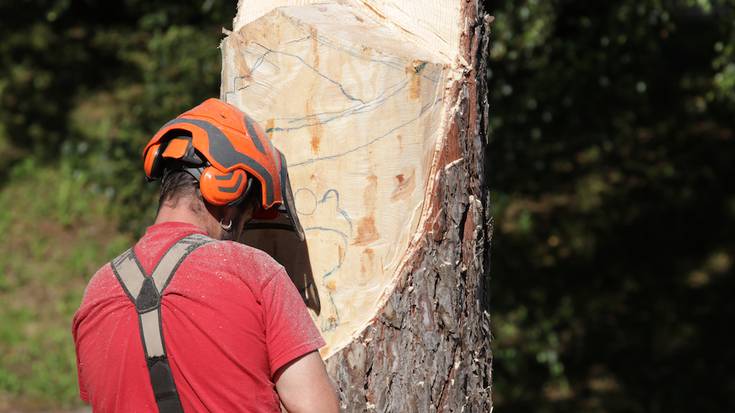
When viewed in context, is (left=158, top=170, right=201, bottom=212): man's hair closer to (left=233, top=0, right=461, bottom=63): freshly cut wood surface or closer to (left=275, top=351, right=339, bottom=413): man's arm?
(left=275, top=351, right=339, bottom=413): man's arm

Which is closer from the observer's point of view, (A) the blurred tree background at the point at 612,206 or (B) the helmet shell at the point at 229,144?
(B) the helmet shell at the point at 229,144

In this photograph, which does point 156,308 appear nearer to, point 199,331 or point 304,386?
point 199,331

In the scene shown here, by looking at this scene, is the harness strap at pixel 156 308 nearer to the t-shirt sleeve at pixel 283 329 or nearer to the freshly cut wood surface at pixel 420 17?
the t-shirt sleeve at pixel 283 329

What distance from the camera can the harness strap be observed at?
1.93m

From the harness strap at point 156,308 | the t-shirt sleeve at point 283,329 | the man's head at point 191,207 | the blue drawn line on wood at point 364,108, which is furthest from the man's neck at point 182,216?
the blue drawn line on wood at point 364,108

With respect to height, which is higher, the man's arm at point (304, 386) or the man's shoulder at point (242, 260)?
the man's shoulder at point (242, 260)

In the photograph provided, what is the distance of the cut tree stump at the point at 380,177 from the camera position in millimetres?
2406

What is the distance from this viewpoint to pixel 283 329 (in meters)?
1.95

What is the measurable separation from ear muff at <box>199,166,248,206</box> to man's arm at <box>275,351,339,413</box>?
0.39 metres

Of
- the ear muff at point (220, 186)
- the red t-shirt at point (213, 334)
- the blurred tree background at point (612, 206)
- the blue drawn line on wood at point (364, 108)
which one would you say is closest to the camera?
the red t-shirt at point (213, 334)

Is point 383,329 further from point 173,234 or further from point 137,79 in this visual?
point 137,79

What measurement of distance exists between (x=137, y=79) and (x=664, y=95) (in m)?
5.39

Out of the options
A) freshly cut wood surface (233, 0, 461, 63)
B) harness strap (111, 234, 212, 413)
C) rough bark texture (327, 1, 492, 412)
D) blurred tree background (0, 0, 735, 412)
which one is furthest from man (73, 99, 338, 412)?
blurred tree background (0, 0, 735, 412)

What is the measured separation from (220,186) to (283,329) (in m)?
0.35
